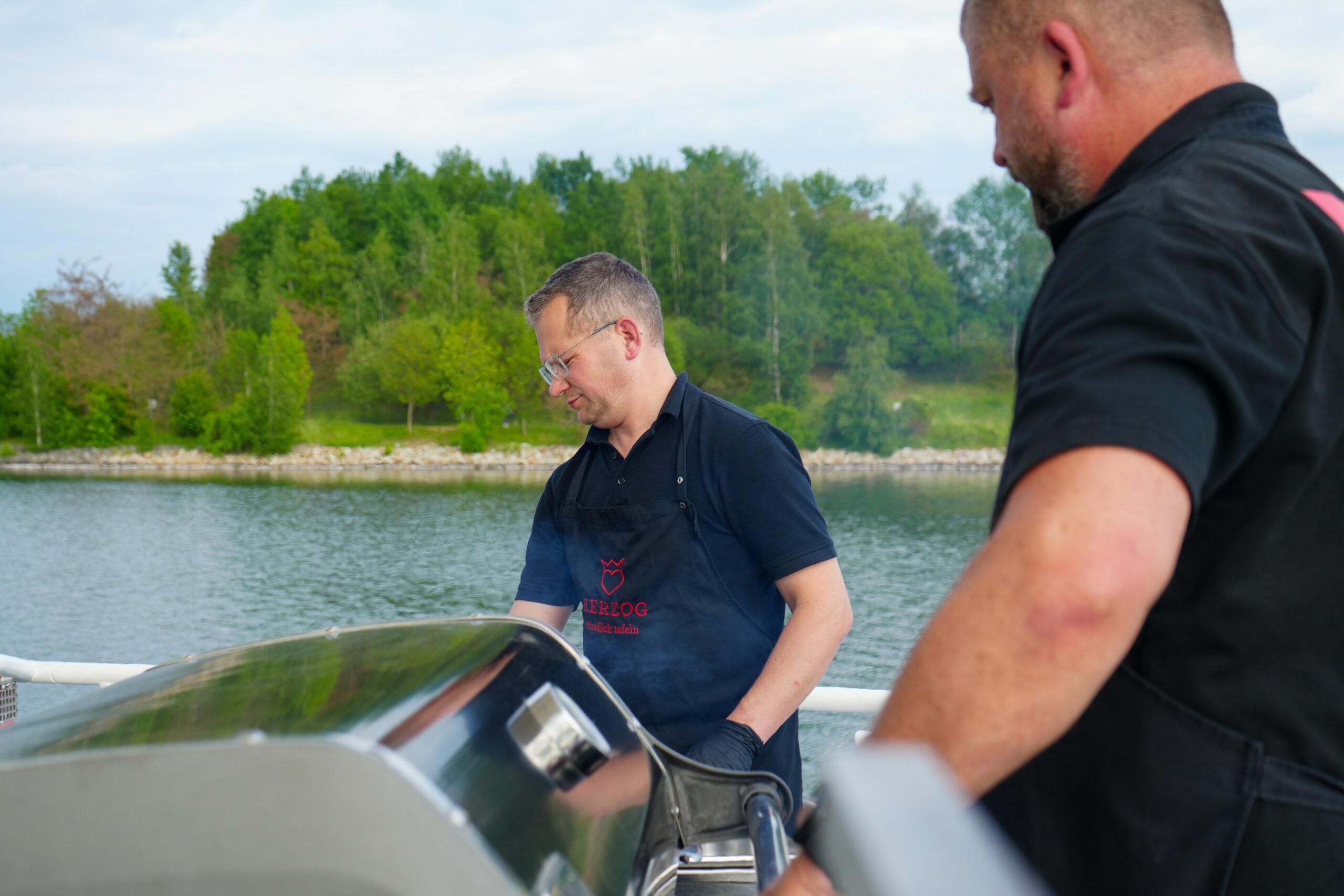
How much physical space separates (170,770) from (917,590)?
16.1 meters

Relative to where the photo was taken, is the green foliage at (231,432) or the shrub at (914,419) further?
the shrub at (914,419)

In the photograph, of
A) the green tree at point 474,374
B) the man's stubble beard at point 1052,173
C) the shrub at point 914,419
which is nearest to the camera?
the man's stubble beard at point 1052,173

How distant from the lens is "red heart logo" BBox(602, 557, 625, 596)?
208 centimetres

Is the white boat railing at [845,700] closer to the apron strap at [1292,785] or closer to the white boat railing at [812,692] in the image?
the white boat railing at [812,692]

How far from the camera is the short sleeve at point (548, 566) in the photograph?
229 cm

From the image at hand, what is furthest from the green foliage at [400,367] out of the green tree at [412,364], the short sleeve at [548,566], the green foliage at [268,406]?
the short sleeve at [548,566]

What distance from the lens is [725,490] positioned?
2.06 metres

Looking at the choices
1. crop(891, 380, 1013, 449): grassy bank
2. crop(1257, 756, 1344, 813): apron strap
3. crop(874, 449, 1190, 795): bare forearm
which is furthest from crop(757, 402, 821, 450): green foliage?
crop(874, 449, 1190, 795): bare forearm

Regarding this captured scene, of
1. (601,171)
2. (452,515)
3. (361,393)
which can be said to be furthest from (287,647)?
(601,171)

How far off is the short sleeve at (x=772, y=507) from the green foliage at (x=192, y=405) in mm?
44847

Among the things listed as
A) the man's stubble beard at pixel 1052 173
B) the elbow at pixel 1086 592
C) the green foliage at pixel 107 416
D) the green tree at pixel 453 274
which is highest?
the green tree at pixel 453 274

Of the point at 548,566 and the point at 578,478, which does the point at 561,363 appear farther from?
the point at 548,566

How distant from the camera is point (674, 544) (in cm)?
205

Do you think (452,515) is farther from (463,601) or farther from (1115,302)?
(1115,302)
